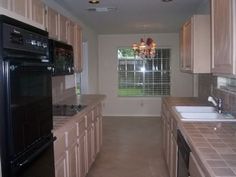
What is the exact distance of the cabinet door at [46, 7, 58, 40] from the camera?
9.60 feet

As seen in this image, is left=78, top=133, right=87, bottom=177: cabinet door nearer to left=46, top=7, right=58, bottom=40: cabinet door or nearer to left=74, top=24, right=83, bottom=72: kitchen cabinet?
left=46, top=7, right=58, bottom=40: cabinet door

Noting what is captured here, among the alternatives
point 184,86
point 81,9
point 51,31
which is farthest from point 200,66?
point 184,86

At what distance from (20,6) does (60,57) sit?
3.10ft

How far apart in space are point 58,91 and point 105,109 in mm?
4326

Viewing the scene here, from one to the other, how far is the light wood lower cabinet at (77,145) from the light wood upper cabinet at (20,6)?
0.97 metres

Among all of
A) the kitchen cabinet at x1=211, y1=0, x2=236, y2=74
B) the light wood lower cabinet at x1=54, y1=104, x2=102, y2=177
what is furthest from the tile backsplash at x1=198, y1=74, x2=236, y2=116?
the light wood lower cabinet at x1=54, y1=104, x2=102, y2=177

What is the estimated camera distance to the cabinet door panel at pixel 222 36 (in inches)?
72.6

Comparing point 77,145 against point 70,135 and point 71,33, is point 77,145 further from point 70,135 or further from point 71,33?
point 71,33

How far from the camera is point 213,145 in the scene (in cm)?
176

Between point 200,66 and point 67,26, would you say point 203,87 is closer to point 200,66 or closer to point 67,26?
point 200,66

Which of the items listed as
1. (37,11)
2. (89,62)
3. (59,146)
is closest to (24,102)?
(59,146)

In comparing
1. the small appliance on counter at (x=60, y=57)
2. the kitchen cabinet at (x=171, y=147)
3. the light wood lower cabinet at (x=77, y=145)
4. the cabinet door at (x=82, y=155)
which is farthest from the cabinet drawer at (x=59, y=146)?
the kitchen cabinet at (x=171, y=147)

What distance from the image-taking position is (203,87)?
173 inches

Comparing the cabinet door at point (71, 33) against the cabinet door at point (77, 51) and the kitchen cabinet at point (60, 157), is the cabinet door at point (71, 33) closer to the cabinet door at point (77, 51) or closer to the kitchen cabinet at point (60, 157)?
the cabinet door at point (77, 51)
